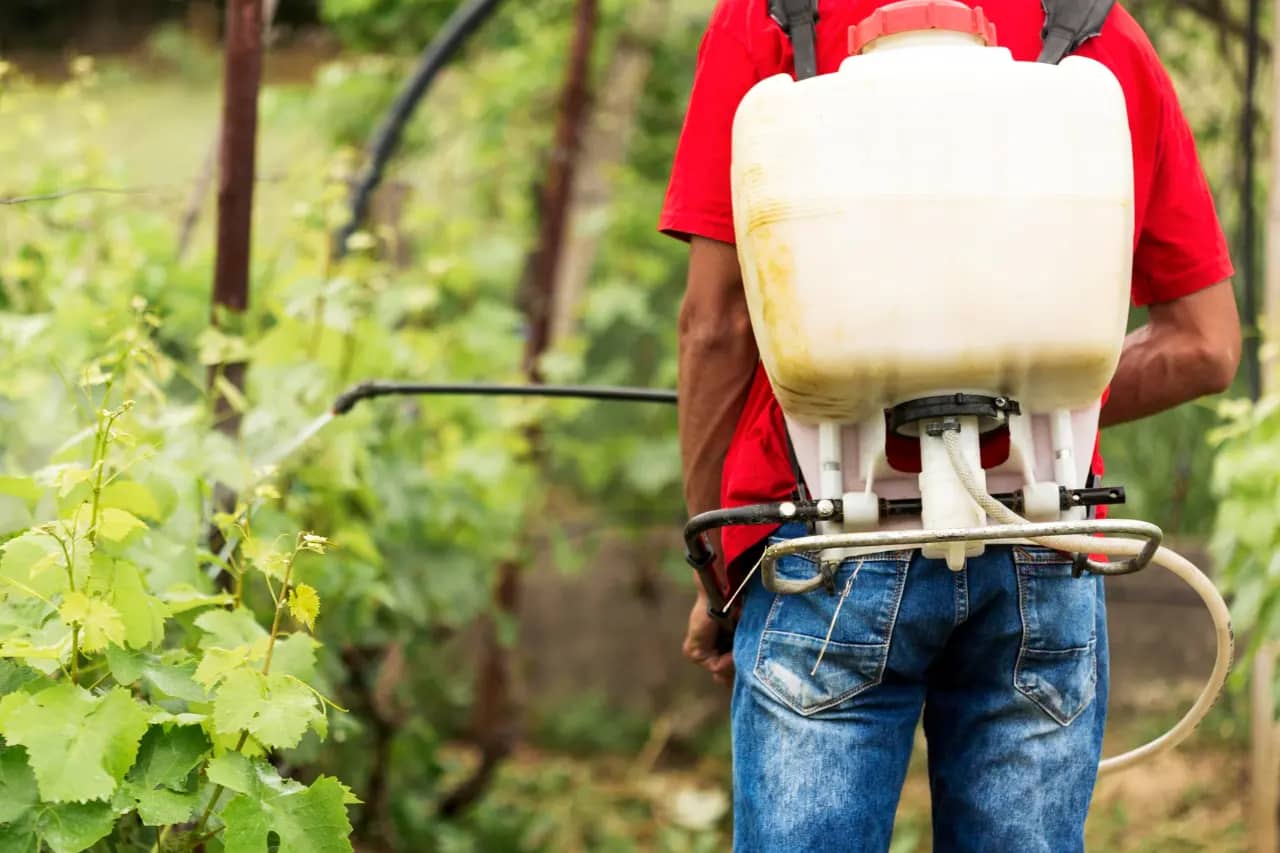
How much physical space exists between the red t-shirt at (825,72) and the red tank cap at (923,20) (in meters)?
0.09

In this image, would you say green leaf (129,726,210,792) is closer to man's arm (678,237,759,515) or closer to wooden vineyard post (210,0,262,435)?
man's arm (678,237,759,515)

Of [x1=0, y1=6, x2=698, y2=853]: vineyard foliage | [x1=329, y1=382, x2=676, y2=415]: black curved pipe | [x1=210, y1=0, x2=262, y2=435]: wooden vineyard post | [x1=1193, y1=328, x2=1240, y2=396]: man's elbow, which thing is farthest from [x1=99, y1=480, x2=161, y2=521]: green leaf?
[x1=1193, y1=328, x2=1240, y2=396]: man's elbow

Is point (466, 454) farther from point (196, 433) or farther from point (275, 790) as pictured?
point (275, 790)

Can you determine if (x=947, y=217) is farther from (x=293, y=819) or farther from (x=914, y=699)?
(x=293, y=819)

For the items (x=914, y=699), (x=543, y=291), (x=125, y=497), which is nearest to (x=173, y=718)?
(x=125, y=497)

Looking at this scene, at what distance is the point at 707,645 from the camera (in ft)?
6.34

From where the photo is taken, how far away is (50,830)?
1.48 meters

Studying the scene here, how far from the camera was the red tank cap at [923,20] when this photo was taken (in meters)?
1.51

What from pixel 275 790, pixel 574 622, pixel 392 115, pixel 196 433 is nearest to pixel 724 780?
pixel 574 622

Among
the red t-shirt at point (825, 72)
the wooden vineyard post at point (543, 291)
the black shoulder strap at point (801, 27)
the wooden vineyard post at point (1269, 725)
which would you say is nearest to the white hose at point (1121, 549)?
the red t-shirt at point (825, 72)

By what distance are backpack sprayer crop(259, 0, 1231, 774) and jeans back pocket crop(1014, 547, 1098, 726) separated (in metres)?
0.10

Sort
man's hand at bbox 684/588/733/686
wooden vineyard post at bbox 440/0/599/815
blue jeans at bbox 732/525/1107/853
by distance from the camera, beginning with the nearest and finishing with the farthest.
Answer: blue jeans at bbox 732/525/1107/853 < man's hand at bbox 684/588/733/686 < wooden vineyard post at bbox 440/0/599/815

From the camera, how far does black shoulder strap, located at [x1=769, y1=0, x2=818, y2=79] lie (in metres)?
1.60

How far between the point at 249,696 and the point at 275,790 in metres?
0.11
